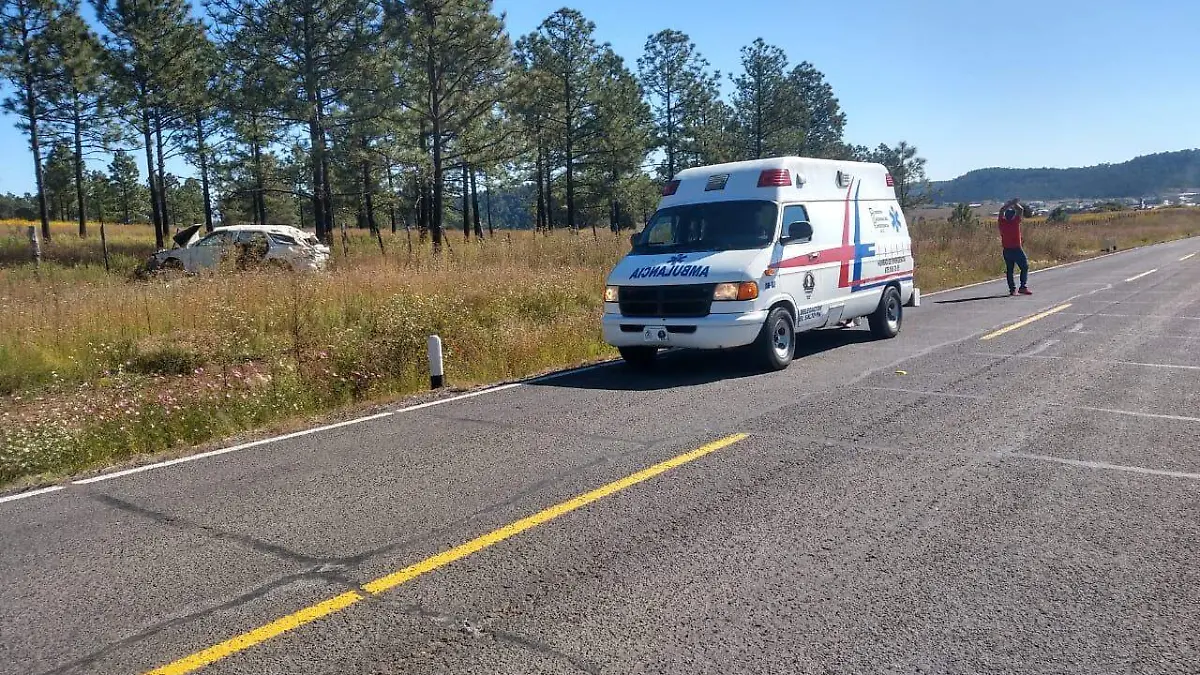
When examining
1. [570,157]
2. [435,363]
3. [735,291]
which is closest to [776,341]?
[735,291]

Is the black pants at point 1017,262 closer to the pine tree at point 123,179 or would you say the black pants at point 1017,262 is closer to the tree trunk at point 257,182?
the tree trunk at point 257,182

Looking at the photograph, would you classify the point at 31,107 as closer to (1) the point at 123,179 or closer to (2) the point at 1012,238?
(1) the point at 123,179

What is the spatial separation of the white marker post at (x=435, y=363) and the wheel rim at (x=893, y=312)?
22.4 feet

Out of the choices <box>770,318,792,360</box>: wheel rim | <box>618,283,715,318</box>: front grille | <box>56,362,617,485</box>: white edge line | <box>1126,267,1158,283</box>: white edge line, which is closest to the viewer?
<box>56,362,617,485</box>: white edge line

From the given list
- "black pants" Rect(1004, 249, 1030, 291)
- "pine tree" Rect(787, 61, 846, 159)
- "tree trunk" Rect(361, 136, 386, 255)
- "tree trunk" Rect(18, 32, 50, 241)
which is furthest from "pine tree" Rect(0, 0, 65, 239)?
"pine tree" Rect(787, 61, 846, 159)

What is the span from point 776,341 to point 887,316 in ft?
11.4

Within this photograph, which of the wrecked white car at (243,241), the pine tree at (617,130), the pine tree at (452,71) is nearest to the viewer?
the wrecked white car at (243,241)

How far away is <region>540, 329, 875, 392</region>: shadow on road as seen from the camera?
30.8ft

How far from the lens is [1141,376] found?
901cm

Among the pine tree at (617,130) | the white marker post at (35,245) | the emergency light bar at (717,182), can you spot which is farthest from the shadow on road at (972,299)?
the pine tree at (617,130)

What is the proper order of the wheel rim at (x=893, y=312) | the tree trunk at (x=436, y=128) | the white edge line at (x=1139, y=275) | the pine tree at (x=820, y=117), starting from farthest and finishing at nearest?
the pine tree at (x=820, y=117) < the tree trunk at (x=436, y=128) < the white edge line at (x=1139, y=275) < the wheel rim at (x=893, y=312)

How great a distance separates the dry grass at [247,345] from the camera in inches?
313

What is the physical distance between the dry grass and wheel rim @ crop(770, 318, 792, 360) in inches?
113

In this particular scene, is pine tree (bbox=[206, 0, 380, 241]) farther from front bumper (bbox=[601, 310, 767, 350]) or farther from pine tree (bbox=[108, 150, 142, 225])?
front bumper (bbox=[601, 310, 767, 350])
